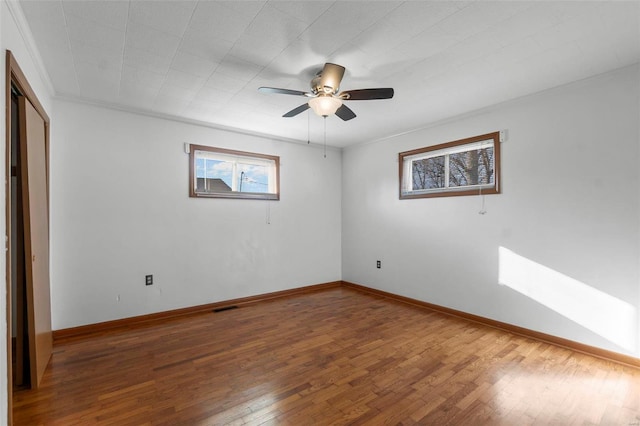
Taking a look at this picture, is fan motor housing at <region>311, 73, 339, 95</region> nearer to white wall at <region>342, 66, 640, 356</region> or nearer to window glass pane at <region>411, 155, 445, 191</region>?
white wall at <region>342, 66, 640, 356</region>

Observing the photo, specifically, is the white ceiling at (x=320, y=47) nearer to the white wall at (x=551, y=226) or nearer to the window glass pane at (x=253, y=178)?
the white wall at (x=551, y=226)

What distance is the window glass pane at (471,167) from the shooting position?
353cm

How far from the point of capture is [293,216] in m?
4.82

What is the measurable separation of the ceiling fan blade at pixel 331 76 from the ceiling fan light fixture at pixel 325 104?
0.08m

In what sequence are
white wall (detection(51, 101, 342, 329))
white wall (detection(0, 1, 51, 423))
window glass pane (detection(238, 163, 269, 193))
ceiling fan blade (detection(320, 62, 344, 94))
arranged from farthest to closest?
window glass pane (detection(238, 163, 269, 193)), white wall (detection(51, 101, 342, 329)), ceiling fan blade (detection(320, 62, 344, 94)), white wall (detection(0, 1, 51, 423))

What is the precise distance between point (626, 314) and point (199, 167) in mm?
4674

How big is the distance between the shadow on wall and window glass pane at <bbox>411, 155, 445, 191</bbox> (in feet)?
3.92

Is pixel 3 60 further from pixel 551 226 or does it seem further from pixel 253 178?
pixel 551 226

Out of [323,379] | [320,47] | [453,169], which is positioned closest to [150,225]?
[323,379]

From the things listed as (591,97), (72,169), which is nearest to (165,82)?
(72,169)

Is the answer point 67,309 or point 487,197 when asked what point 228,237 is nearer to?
point 67,309

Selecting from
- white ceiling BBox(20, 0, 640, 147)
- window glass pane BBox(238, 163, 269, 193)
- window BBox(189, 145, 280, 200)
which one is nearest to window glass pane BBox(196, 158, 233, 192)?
window BBox(189, 145, 280, 200)

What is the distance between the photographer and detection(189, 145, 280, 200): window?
3986 mm

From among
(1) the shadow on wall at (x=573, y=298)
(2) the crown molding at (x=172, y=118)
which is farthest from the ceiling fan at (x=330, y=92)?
(1) the shadow on wall at (x=573, y=298)
